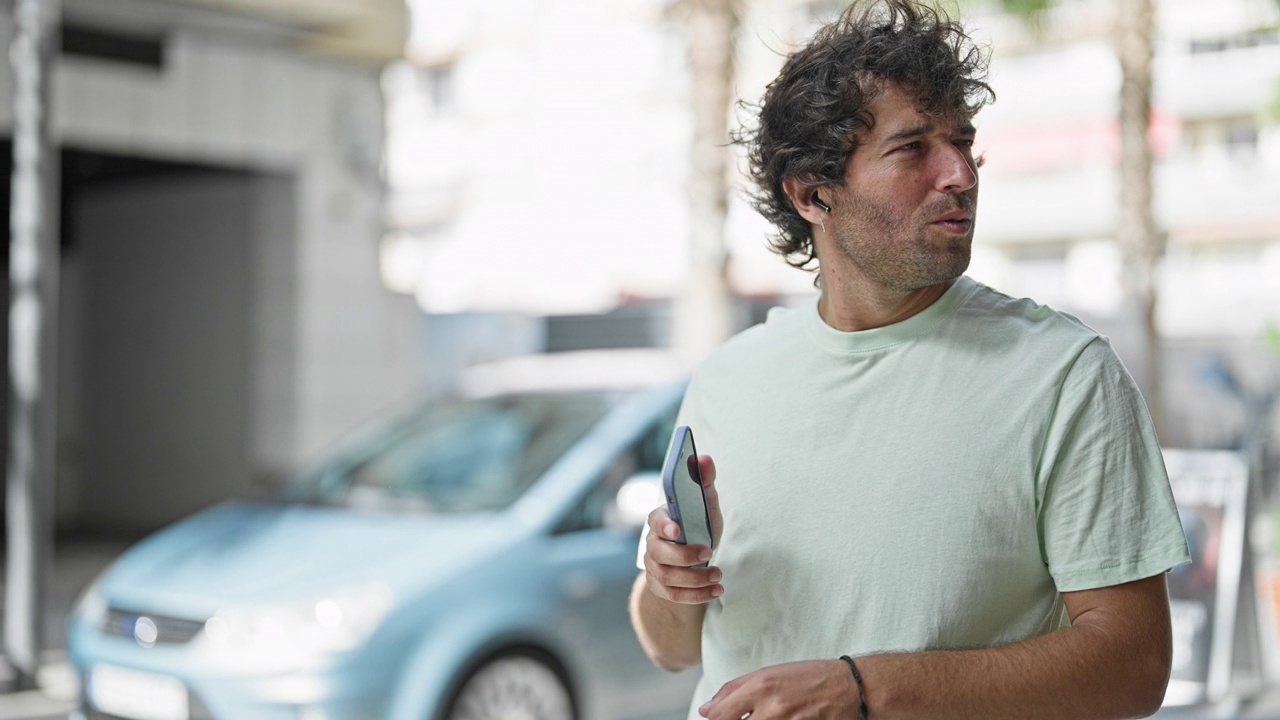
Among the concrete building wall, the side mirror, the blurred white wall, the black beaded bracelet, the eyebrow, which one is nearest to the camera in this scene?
the black beaded bracelet

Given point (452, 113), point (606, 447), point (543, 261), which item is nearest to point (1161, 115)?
point (543, 261)

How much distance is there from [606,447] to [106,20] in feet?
23.3

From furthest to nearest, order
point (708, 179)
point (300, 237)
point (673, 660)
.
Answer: point (300, 237) → point (708, 179) → point (673, 660)

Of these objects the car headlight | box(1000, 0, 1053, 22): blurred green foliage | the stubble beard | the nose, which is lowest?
the car headlight

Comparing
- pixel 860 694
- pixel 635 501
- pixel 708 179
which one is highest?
pixel 708 179

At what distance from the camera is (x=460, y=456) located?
5.80 meters

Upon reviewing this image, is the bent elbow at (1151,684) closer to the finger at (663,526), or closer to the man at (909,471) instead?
the man at (909,471)

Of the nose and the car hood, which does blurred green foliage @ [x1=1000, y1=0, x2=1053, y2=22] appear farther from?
the nose

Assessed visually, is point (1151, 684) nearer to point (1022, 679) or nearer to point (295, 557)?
point (1022, 679)

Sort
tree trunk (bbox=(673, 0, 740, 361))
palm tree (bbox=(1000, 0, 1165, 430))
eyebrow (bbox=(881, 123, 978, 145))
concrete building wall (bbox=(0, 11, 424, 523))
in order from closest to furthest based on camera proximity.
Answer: eyebrow (bbox=(881, 123, 978, 145))
tree trunk (bbox=(673, 0, 740, 361))
palm tree (bbox=(1000, 0, 1165, 430))
concrete building wall (bbox=(0, 11, 424, 523))

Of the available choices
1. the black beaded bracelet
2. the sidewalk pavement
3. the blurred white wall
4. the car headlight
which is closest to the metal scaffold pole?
the sidewalk pavement

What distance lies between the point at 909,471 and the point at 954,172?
0.39 metres

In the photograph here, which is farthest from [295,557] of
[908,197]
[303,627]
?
[908,197]

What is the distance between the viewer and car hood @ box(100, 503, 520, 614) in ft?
16.0
